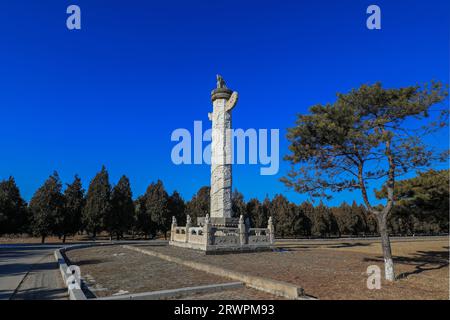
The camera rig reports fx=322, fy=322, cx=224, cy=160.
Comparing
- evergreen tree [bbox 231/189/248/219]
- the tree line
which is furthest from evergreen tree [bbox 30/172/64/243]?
evergreen tree [bbox 231/189/248/219]

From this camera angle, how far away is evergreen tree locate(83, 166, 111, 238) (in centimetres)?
3622

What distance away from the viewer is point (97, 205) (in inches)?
1430

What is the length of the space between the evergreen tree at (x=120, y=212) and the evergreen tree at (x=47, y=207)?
5.24 meters

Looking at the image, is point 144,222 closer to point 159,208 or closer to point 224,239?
point 159,208

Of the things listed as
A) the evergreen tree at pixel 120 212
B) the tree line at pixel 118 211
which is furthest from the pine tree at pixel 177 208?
the evergreen tree at pixel 120 212

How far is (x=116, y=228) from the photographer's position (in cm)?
3791

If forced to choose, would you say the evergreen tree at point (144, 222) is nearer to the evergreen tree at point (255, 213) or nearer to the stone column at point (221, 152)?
the evergreen tree at point (255, 213)

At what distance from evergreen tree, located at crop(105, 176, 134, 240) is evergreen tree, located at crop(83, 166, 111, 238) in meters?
0.71

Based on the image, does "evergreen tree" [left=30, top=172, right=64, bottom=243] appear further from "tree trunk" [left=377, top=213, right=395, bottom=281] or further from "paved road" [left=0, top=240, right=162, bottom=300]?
"tree trunk" [left=377, top=213, right=395, bottom=281]

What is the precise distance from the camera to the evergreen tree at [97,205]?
36.2m

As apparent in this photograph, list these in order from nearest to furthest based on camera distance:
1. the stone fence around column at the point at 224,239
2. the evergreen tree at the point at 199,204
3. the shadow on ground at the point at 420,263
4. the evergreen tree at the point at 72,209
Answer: the shadow on ground at the point at 420,263
the stone fence around column at the point at 224,239
the evergreen tree at the point at 72,209
the evergreen tree at the point at 199,204

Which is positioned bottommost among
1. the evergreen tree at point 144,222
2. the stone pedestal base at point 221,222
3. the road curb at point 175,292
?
the evergreen tree at point 144,222
